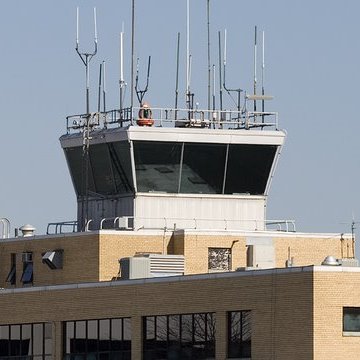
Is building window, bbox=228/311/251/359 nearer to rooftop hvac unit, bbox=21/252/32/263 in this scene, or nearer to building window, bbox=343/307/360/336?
building window, bbox=343/307/360/336

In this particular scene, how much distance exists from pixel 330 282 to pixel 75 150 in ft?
70.8

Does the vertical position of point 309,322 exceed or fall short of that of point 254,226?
it falls short

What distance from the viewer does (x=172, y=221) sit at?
84.3 meters

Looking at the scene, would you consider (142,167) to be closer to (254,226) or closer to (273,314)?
(254,226)

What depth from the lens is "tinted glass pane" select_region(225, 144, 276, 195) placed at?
3342 inches

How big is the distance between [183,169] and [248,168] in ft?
9.34

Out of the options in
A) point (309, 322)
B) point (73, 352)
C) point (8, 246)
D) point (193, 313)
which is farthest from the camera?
point (8, 246)

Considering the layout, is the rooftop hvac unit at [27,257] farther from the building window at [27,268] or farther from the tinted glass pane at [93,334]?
the tinted glass pane at [93,334]

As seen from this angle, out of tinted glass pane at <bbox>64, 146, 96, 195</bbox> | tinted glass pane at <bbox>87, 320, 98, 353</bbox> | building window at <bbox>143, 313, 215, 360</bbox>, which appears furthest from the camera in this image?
tinted glass pane at <bbox>64, 146, 96, 195</bbox>

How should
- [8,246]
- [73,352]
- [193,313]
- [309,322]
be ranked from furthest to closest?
[8,246]
[73,352]
[193,313]
[309,322]

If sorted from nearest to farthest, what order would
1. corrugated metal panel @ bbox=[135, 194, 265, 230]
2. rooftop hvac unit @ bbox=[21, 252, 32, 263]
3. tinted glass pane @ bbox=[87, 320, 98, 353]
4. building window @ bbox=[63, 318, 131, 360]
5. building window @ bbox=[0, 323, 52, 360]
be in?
building window @ bbox=[63, 318, 131, 360], tinted glass pane @ bbox=[87, 320, 98, 353], building window @ bbox=[0, 323, 52, 360], corrugated metal panel @ bbox=[135, 194, 265, 230], rooftop hvac unit @ bbox=[21, 252, 32, 263]

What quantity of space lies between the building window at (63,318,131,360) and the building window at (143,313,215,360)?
4.28 ft

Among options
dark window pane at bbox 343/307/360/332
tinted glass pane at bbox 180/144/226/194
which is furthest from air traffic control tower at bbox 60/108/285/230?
dark window pane at bbox 343/307/360/332

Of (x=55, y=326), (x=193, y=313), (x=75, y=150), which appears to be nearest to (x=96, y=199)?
(x=75, y=150)
